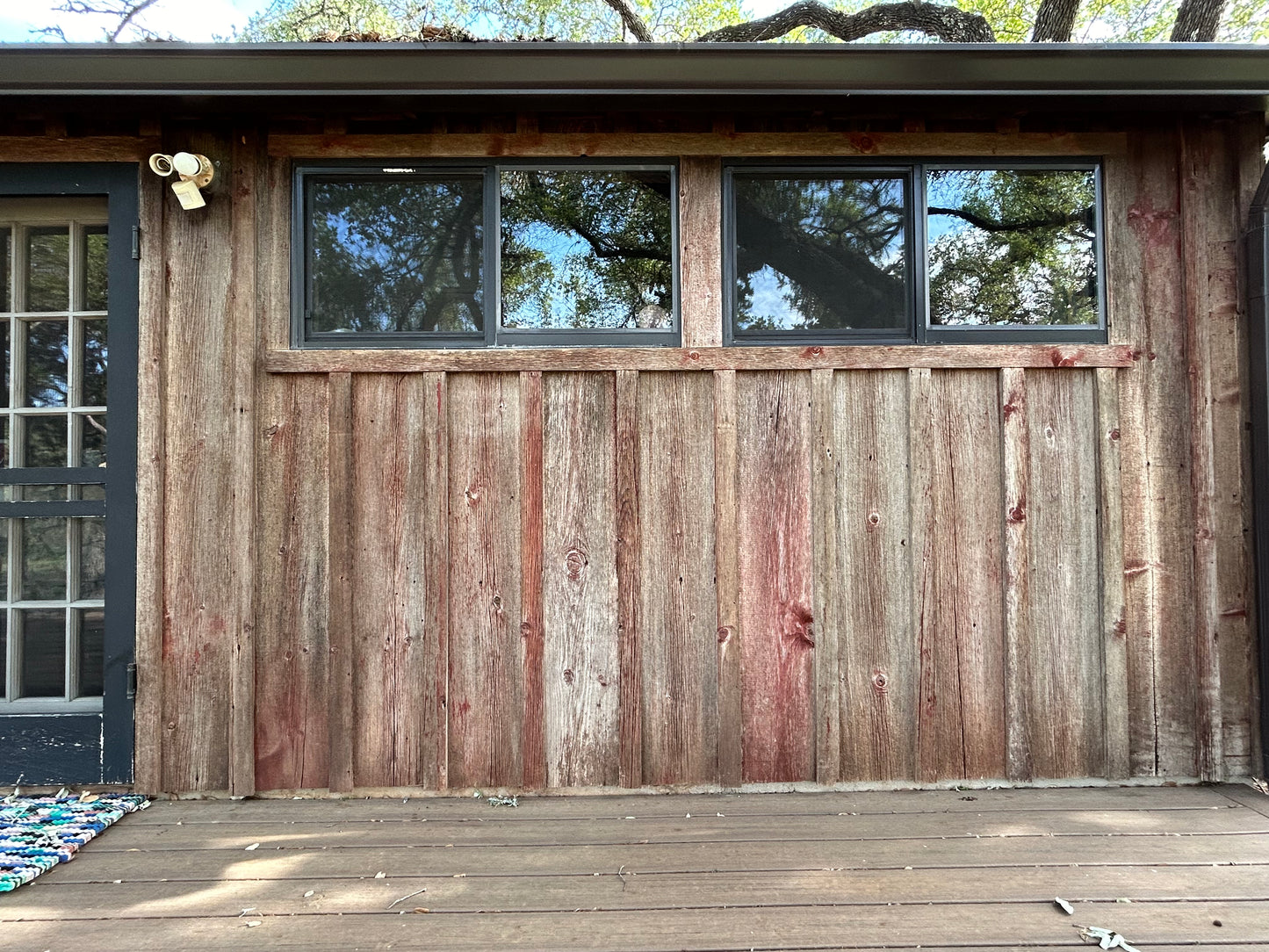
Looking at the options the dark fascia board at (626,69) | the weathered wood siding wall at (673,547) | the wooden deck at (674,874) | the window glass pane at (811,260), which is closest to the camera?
the wooden deck at (674,874)

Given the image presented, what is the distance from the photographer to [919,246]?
256 cm

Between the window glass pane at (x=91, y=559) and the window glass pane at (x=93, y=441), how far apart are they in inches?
8.9

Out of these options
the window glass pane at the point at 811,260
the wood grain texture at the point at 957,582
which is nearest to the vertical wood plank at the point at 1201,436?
the wood grain texture at the point at 957,582

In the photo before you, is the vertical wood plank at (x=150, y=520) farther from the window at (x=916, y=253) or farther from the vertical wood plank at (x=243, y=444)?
the window at (x=916, y=253)

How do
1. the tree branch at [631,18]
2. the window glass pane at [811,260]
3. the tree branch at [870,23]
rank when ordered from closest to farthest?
the window glass pane at [811,260]
the tree branch at [870,23]
the tree branch at [631,18]

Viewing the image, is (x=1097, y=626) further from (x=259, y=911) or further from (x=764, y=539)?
(x=259, y=911)

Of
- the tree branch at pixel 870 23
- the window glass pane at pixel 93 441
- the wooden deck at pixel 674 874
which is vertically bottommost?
the wooden deck at pixel 674 874

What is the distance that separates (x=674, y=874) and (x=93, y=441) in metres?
2.60

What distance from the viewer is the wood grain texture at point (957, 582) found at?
2.47m

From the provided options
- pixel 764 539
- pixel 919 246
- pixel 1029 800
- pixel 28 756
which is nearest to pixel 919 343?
pixel 919 246

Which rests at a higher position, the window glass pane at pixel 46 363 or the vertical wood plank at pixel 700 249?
the vertical wood plank at pixel 700 249

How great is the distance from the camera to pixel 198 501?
8.04 ft

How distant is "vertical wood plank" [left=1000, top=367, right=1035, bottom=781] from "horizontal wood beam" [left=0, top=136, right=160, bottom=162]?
10.8 ft

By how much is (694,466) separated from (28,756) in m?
2.63
